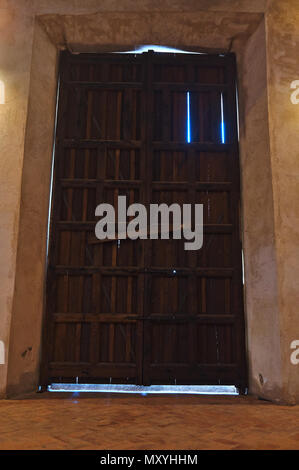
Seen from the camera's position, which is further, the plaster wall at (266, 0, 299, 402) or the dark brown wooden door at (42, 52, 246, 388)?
the dark brown wooden door at (42, 52, 246, 388)

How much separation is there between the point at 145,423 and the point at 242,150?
359cm

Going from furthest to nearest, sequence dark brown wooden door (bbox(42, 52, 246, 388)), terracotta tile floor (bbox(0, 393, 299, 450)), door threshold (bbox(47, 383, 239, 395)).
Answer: dark brown wooden door (bbox(42, 52, 246, 388)), door threshold (bbox(47, 383, 239, 395)), terracotta tile floor (bbox(0, 393, 299, 450))

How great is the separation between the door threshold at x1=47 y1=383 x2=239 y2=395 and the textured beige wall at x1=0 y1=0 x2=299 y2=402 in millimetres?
331

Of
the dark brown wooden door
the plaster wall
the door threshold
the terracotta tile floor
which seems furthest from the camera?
the dark brown wooden door

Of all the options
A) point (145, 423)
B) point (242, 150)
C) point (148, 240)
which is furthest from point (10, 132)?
point (145, 423)

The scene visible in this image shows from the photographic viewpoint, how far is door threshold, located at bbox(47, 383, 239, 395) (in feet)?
14.9

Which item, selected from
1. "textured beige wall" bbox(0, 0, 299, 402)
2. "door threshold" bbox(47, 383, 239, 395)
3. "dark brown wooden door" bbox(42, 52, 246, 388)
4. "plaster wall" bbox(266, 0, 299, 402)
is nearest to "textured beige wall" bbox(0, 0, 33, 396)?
"textured beige wall" bbox(0, 0, 299, 402)

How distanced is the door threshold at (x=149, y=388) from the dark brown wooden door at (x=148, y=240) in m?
0.08

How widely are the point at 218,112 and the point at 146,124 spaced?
104cm

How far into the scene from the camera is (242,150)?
16.6 feet

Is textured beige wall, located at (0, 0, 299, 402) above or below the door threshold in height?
above

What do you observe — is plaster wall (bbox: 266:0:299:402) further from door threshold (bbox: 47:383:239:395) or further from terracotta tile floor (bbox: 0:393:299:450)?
door threshold (bbox: 47:383:239:395)

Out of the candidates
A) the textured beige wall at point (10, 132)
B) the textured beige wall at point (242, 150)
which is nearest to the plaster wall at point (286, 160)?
the textured beige wall at point (242, 150)
